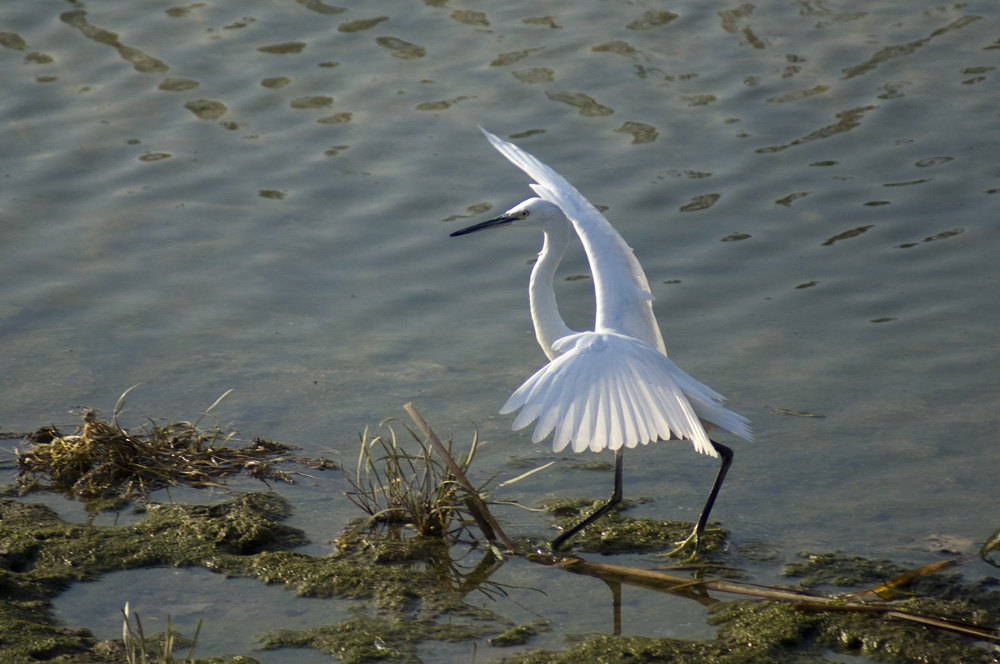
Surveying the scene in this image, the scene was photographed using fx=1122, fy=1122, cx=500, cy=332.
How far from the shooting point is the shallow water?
5.12m

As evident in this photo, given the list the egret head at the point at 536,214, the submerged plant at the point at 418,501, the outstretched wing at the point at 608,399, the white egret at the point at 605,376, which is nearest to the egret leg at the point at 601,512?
the white egret at the point at 605,376

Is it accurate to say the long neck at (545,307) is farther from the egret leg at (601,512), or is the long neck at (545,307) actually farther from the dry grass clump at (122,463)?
the dry grass clump at (122,463)

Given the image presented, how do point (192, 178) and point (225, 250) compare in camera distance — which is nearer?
point (225, 250)

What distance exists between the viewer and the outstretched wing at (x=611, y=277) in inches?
178

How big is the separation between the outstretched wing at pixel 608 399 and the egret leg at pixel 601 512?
0.50 m

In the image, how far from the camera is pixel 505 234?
7.25 meters

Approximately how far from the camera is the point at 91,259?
674 cm

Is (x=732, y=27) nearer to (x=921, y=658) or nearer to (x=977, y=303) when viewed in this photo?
(x=977, y=303)

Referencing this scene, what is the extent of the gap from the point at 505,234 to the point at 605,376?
3.66 meters

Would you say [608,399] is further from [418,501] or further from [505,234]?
[505,234]

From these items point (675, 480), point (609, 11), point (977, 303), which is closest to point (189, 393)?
point (675, 480)

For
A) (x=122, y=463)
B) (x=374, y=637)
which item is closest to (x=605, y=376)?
(x=374, y=637)

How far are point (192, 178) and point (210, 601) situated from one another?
4437 millimetres

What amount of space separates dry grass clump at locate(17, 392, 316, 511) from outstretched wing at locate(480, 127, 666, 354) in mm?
1501
